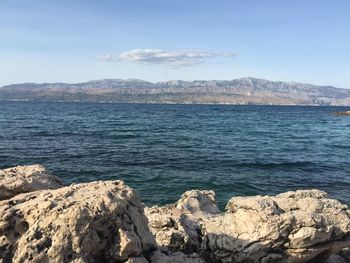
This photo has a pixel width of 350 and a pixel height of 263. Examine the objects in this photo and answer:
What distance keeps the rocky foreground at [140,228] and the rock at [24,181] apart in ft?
0.09

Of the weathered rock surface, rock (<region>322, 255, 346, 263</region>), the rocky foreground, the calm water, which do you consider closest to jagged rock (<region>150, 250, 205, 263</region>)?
the rocky foreground

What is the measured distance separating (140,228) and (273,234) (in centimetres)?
460

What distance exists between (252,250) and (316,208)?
3.19m

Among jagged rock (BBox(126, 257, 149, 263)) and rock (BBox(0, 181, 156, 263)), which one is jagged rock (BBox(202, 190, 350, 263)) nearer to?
rock (BBox(0, 181, 156, 263))

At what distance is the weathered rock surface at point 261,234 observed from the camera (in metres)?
11.9

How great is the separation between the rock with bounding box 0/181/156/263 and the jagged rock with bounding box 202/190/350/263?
3.34m

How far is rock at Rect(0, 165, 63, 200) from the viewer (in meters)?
11.5

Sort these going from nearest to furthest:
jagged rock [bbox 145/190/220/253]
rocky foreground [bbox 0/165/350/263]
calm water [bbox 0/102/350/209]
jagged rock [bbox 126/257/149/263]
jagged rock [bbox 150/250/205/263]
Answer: rocky foreground [bbox 0/165/350/263], jagged rock [bbox 126/257/149/263], jagged rock [bbox 150/250/205/263], jagged rock [bbox 145/190/220/253], calm water [bbox 0/102/350/209]

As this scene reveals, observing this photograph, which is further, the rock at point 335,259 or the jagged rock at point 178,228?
the rock at point 335,259

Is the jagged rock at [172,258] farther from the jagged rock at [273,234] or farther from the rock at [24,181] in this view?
the rock at [24,181]

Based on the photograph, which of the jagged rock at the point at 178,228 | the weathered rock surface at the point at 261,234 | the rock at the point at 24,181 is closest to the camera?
the rock at the point at 24,181

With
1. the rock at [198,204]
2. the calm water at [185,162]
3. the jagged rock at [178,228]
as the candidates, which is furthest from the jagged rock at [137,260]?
the calm water at [185,162]

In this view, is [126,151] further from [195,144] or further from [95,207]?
[95,207]

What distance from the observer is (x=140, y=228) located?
936cm
